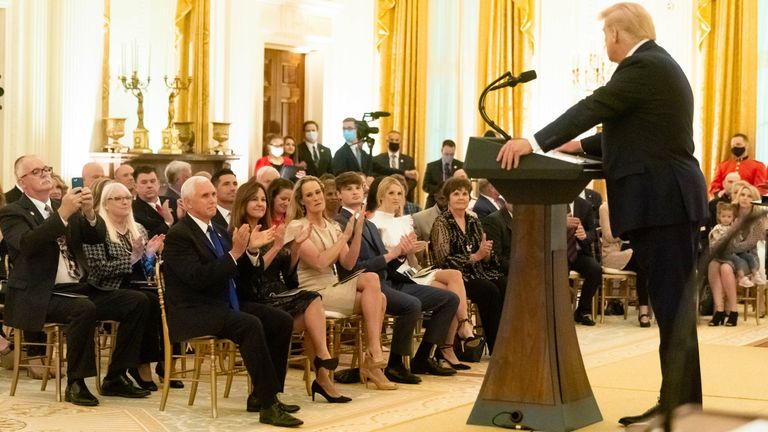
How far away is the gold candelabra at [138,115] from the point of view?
1282cm

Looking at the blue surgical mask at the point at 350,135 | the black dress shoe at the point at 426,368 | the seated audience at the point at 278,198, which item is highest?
the blue surgical mask at the point at 350,135

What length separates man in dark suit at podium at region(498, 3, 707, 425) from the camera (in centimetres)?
462

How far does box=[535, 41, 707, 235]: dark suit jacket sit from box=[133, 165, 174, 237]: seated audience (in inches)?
145

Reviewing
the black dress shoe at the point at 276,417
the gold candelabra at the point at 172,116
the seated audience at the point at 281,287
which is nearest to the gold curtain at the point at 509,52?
the gold candelabra at the point at 172,116

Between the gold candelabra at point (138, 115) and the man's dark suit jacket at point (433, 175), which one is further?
the man's dark suit jacket at point (433, 175)

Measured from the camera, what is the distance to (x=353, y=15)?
52.2 ft

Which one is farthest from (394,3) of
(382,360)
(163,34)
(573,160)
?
(573,160)

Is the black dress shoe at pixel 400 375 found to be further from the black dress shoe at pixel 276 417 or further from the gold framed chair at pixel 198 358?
the black dress shoe at pixel 276 417

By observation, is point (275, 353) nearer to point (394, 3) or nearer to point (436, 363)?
point (436, 363)

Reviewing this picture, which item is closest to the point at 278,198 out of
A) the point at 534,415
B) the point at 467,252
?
the point at 467,252

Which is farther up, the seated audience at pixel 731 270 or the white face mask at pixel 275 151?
the white face mask at pixel 275 151

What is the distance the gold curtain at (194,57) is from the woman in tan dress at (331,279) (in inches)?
284

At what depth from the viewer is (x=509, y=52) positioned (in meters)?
15.4

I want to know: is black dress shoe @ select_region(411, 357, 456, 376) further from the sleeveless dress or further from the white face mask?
the white face mask
